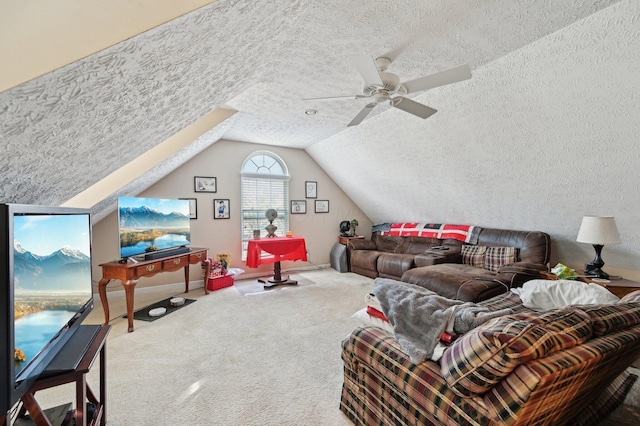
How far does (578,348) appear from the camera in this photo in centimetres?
100

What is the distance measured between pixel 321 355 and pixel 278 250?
2330 millimetres

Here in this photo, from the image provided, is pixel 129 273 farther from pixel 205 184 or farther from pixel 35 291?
pixel 205 184

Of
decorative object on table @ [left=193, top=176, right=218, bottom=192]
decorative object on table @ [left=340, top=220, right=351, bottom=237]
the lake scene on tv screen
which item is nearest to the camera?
the lake scene on tv screen

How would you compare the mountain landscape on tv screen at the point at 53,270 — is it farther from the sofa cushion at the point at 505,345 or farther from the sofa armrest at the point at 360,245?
the sofa armrest at the point at 360,245

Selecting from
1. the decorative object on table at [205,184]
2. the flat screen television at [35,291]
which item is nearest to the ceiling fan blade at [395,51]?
the flat screen television at [35,291]

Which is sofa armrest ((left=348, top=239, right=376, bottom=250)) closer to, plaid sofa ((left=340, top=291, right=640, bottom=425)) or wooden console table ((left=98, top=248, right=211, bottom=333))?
wooden console table ((left=98, top=248, right=211, bottom=333))

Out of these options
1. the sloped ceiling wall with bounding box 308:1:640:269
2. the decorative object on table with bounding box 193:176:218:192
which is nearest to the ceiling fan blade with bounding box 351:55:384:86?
the sloped ceiling wall with bounding box 308:1:640:269

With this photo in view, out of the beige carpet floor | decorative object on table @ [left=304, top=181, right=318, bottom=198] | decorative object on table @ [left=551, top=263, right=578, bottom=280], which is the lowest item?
the beige carpet floor

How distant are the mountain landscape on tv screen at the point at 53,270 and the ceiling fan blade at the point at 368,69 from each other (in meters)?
1.85

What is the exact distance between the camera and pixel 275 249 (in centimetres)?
455

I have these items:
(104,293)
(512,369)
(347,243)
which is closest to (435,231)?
(347,243)

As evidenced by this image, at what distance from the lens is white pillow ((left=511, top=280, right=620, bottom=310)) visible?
2.08m

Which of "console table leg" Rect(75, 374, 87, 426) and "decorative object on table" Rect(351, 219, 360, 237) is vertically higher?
"decorative object on table" Rect(351, 219, 360, 237)

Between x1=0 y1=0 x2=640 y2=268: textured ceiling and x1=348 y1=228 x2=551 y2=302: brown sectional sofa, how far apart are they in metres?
0.39
